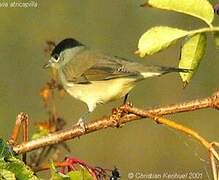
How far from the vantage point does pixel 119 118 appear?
1672 millimetres

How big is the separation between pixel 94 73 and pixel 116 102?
5.27 metres

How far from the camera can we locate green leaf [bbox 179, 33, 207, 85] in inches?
62.4

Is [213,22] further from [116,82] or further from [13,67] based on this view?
[13,67]

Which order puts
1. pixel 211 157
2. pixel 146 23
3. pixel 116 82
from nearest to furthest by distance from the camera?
pixel 211 157 < pixel 116 82 < pixel 146 23

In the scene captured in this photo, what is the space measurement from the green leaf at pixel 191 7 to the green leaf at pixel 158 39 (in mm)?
42

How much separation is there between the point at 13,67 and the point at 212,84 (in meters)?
2.53

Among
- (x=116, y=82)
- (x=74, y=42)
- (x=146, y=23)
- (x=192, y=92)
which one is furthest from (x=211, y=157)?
(x=146, y=23)

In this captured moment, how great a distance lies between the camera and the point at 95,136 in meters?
9.77

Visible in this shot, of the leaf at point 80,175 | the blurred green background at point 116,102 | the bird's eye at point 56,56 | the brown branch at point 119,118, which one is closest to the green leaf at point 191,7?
the brown branch at point 119,118

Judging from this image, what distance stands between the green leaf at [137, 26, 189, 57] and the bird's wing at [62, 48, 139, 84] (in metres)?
1.46

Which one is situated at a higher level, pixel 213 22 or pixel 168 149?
pixel 168 149

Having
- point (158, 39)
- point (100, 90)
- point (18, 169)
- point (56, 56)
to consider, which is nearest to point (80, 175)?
point (18, 169)

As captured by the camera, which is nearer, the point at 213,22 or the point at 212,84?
the point at 213,22

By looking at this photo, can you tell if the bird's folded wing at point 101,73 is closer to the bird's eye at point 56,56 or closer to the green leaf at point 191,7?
the bird's eye at point 56,56
